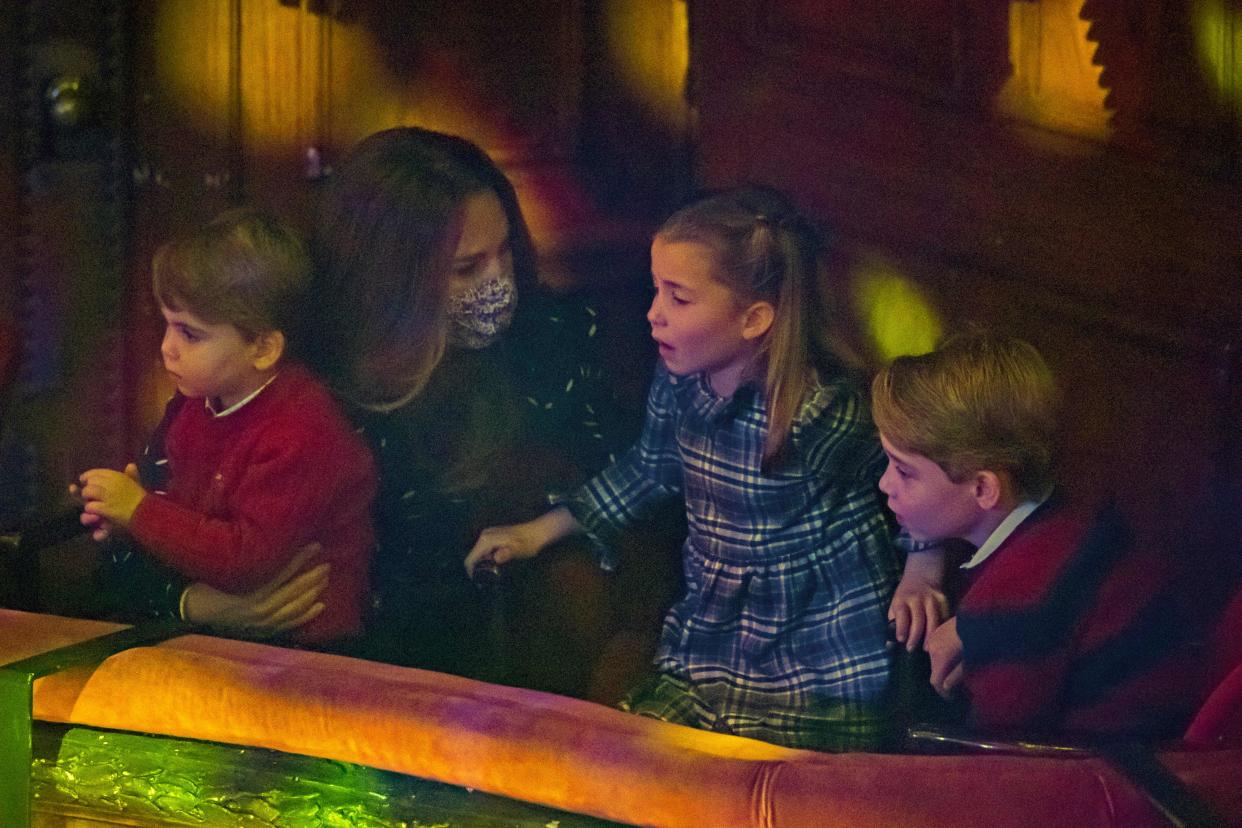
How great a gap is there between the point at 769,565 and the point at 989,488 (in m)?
0.40

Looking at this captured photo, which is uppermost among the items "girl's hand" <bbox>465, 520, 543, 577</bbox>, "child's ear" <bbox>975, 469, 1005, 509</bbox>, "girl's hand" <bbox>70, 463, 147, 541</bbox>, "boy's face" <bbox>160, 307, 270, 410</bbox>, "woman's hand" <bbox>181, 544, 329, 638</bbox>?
"child's ear" <bbox>975, 469, 1005, 509</bbox>

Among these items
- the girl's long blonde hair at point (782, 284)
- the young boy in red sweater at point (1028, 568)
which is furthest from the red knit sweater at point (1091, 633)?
the girl's long blonde hair at point (782, 284)

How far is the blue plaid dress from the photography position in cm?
227

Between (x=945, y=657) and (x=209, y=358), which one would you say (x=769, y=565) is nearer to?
(x=945, y=657)

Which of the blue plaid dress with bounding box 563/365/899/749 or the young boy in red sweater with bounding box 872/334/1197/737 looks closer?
the young boy in red sweater with bounding box 872/334/1197/737

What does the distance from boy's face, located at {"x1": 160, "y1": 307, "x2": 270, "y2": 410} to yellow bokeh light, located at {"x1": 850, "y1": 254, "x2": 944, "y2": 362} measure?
115cm

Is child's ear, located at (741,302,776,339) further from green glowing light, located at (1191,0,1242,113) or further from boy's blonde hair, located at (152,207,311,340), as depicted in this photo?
boy's blonde hair, located at (152,207,311,340)

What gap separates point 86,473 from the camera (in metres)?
2.87

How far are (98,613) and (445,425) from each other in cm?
89

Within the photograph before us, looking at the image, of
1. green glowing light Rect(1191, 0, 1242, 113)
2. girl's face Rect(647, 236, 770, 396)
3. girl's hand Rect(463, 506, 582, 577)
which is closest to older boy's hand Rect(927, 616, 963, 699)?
girl's face Rect(647, 236, 770, 396)

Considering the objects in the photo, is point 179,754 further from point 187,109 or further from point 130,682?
point 187,109

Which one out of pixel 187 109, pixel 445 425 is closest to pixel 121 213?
pixel 187 109

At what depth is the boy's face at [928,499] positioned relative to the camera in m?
2.15

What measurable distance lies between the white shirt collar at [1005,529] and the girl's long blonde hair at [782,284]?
335 millimetres
